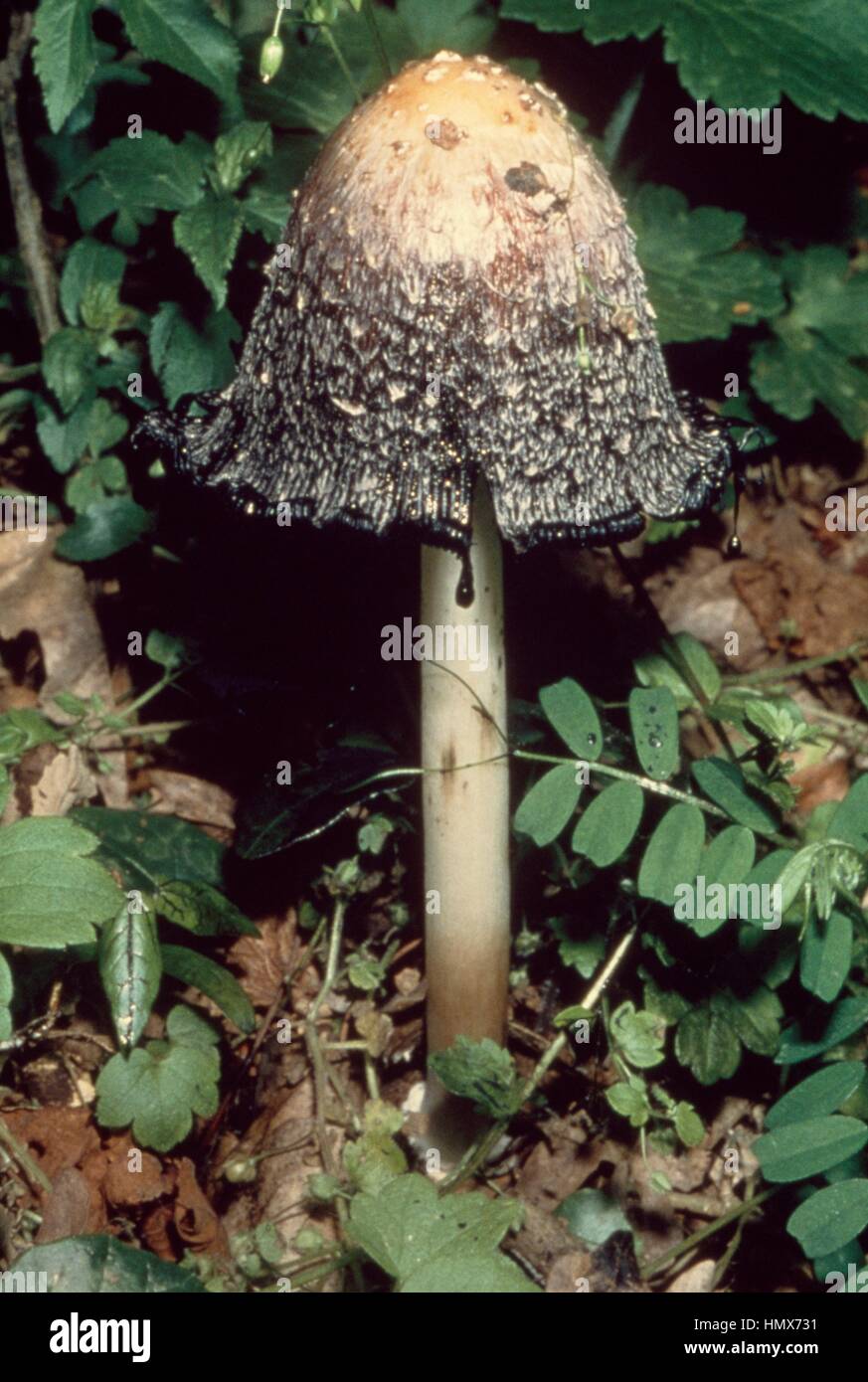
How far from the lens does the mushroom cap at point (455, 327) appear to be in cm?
225

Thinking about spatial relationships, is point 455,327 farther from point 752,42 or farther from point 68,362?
point 752,42

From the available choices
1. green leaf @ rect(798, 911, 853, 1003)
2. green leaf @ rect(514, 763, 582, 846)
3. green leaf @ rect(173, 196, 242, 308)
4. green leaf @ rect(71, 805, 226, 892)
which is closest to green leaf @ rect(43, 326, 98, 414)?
green leaf @ rect(173, 196, 242, 308)

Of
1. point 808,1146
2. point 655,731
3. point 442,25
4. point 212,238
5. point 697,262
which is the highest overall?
point 442,25

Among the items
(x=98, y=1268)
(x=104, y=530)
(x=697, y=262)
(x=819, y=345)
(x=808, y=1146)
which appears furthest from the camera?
(x=819, y=345)

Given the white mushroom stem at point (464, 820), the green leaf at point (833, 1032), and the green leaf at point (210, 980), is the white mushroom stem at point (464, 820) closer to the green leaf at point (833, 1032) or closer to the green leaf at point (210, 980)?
the green leaf at point (210, 980)

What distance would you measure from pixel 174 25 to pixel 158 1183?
2.74 m

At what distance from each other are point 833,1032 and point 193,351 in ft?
7.77

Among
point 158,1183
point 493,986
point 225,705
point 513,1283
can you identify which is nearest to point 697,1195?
point 493,986

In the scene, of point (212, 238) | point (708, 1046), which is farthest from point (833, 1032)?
point (212, 238)

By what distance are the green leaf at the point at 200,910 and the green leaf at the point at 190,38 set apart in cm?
193

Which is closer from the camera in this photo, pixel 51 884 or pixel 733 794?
pixel 51 884

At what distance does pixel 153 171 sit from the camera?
11.2 feet

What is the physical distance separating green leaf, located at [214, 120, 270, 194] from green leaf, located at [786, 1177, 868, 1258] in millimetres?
2598

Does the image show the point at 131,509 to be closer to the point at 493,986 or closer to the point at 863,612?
the point at 493,986
